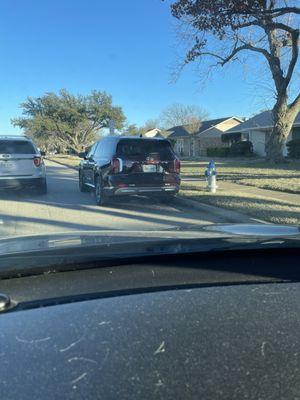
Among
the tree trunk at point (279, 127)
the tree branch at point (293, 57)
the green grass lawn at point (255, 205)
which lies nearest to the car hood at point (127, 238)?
the green grass lawn at point (255, 205)

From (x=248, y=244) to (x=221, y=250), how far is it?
0.16m

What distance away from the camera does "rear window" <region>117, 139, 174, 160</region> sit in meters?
12.1

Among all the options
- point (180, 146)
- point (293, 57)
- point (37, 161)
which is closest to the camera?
point (37, 161)

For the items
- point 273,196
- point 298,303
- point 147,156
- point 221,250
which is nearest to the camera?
point 298,303

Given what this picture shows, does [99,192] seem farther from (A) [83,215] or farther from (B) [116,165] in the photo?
(A) [83,215]

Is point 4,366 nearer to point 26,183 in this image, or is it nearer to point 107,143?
point 107,143

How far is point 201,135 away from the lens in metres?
65.3

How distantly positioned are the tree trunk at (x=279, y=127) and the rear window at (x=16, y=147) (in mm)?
15931

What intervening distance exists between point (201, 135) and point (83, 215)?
2194 inches

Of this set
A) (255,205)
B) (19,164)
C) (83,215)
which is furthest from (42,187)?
(255,205)

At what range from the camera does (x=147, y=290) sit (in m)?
2.26

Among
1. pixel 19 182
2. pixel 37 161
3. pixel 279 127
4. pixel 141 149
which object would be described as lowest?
pixel 19 182

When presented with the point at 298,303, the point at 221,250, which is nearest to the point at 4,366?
the point at 298,303

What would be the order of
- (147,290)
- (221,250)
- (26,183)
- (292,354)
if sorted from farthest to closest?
(26,183) < (221,250) < (147,290) < (292,354)
